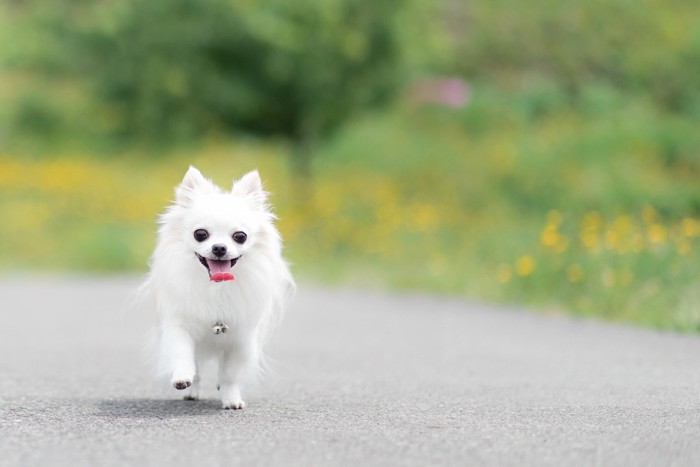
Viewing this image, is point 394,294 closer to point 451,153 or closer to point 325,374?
point 325,374

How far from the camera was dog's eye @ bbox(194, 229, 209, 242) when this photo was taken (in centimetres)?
626

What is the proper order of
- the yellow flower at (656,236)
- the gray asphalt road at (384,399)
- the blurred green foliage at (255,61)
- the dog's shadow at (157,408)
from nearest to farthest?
the gray asphalt road at (384,399) < the dog's shadow at (157,408) < the yellow flower at (656,236) < the blurred green foliage at (255,61)

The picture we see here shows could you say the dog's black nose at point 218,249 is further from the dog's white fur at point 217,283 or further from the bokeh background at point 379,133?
the bokeh background at point 379,133

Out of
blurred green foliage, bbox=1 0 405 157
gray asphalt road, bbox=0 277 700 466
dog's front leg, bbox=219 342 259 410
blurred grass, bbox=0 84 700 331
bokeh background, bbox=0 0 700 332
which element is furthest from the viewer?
blurred green foliage, bbox=1 0 405 157

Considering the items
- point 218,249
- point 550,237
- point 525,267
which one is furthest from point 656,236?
point 218,249

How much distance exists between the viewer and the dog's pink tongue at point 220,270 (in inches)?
246

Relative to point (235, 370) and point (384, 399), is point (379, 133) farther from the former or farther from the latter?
point (235, 370)

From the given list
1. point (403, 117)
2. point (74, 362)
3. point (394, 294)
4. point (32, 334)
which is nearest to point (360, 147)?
point (403, 117)

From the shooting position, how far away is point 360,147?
27891mm

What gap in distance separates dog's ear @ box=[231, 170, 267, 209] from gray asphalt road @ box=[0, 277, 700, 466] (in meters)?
1.07

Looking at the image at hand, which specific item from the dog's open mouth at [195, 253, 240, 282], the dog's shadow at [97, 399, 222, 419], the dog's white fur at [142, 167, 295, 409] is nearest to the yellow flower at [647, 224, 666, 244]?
the dog's shadow at [97, 399, 222, 419]

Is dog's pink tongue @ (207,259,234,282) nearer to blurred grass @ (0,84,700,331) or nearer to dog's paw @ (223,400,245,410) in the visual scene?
dog's paw @ (223,400,245,410)

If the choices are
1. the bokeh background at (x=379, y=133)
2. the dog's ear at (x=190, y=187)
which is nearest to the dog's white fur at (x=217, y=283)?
the dog's ear at (x=190, y=187)

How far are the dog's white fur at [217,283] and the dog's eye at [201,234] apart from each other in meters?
0.02
